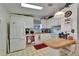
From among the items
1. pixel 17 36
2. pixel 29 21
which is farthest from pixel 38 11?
pixel 17 36

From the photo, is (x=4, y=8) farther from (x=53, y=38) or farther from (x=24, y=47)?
(x=53, y=38)

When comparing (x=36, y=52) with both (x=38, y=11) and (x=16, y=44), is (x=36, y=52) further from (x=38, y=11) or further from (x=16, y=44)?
(x=38, y=11)

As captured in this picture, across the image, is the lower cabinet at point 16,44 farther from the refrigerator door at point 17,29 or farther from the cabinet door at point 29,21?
the cabinet door at point 29,21

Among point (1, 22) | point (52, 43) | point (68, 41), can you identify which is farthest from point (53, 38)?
point (1, 22)

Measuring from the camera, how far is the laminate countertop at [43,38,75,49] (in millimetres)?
1745

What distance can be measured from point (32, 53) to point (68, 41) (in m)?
0.60

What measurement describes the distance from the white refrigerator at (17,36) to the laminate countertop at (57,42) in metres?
0.36

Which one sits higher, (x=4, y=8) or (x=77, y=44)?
(x=4, y=8)

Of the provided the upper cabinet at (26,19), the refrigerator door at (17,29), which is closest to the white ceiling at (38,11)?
the upper cabinet at (26,19)

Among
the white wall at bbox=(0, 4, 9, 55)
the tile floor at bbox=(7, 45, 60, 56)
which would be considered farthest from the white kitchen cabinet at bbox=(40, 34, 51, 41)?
the white wall at bbox=(0, 4, 9, 55)

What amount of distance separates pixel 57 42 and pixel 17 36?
64cm

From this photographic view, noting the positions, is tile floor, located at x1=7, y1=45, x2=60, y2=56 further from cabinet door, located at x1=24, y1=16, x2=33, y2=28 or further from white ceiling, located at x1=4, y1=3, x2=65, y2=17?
white ceiling, located at x1=4, y1=3, x2=65, y2=17

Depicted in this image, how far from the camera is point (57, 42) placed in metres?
1.76

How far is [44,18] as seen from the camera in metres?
1.77
